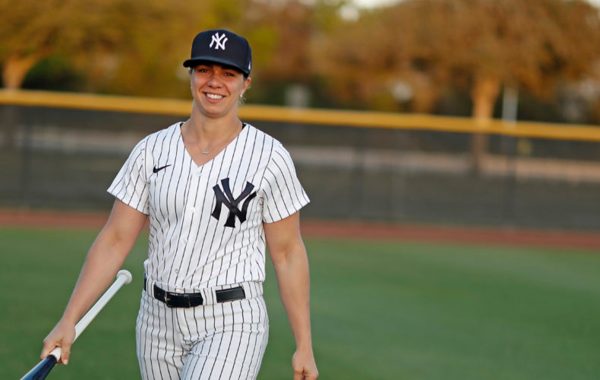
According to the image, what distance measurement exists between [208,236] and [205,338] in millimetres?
379

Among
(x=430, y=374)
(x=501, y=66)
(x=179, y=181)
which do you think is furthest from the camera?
(x=501, y=66)

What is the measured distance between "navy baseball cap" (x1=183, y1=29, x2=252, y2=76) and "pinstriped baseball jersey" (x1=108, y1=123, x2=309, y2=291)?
300 millimetres

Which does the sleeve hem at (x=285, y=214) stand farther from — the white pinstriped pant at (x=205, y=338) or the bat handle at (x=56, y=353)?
the bat handle at (x=56, y=353)

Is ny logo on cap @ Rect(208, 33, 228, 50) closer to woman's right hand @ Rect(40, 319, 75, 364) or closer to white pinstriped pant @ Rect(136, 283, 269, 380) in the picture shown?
white pinstriped pant @ Rect(136, 283, 269, 380)

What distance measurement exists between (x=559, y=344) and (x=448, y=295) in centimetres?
268

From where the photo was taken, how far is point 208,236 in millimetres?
4395

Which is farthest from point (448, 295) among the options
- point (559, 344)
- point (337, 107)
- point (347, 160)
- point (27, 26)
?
point (337, 107)

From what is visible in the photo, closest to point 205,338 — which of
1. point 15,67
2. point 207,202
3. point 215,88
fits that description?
point 207,202

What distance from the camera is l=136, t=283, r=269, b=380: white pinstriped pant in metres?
→ 4.34

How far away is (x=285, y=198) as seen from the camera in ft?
14.8

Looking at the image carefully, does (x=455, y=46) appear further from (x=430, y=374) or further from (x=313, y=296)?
(x=430, y=374)

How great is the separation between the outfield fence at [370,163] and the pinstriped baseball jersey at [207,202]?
541 inches

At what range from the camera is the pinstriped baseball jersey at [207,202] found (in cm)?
438

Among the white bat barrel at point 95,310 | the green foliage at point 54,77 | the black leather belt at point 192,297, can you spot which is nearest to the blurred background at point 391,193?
A: the green foliage at point 54,77
